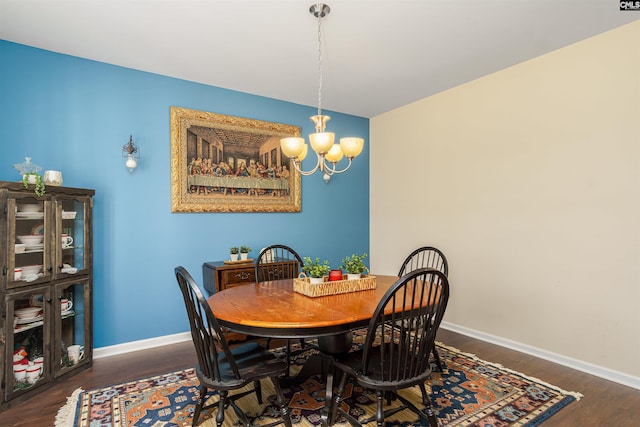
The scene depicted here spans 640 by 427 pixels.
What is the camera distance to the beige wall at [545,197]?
2.55 meters

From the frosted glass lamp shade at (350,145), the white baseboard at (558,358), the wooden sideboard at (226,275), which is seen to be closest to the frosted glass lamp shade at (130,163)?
the wooden sideboard at (226,275)

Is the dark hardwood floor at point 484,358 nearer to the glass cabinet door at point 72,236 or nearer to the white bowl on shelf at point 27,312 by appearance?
the white bowl on shelf at point 27,312

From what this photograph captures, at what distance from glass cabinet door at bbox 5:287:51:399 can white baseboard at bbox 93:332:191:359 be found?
59 cm

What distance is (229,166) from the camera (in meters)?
3.72

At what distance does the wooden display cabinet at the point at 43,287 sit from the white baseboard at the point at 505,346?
35 cm

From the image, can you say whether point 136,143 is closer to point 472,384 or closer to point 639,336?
point 472,384

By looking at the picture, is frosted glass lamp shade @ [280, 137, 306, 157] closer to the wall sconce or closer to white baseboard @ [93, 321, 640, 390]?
the wall sconce

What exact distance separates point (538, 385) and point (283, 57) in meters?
3.24

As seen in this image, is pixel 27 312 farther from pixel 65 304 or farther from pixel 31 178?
pixel 31 178

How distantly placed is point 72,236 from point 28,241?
1.04ft

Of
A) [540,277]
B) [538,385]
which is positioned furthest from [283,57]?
[538,385]

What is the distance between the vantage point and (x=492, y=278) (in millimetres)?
→ 3383

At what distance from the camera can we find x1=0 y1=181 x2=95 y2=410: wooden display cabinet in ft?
7.39

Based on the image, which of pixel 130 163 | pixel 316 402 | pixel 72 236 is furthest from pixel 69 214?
pixel 316 402
